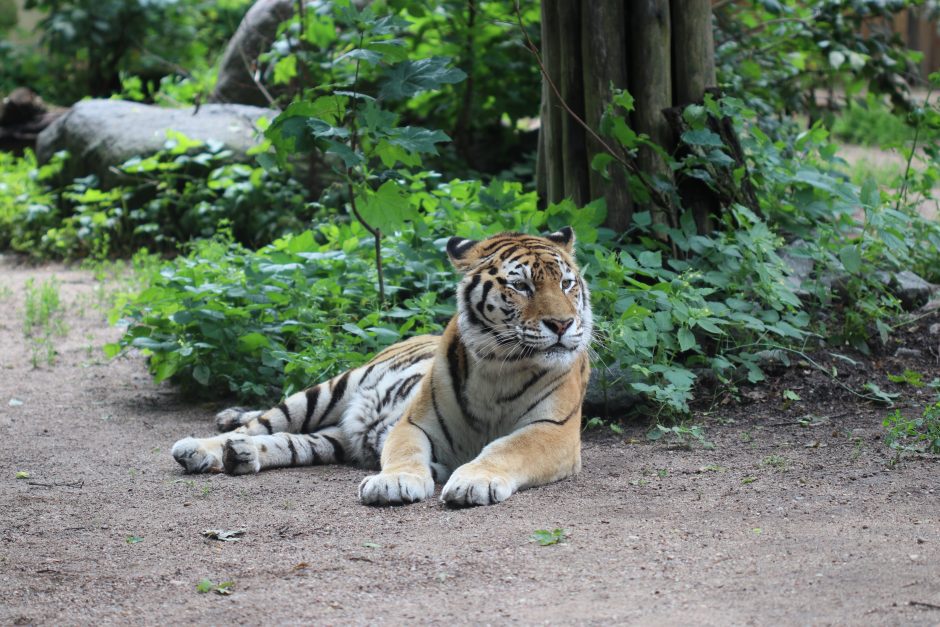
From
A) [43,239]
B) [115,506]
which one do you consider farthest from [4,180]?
[115,506]

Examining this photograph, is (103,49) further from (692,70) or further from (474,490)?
(474,490)

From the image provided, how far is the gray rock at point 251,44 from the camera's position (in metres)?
10.9

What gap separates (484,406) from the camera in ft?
14.4

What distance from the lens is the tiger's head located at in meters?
4.15

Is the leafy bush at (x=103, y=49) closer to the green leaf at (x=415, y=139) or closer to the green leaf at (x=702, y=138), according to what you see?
the green leaf at (x=415, y=139)

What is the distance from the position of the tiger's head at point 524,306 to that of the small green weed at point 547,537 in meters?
0.85

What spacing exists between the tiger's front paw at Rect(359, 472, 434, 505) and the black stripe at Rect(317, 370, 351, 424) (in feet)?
3.55

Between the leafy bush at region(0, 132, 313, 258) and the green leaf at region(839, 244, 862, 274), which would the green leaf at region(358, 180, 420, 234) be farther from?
the leafy bush at region(0, 132, 313, 258)

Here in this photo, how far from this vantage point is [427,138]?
5.18 meters

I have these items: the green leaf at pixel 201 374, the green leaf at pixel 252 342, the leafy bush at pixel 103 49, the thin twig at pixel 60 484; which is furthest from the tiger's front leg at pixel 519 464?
the leafy bush at pixel 103 49

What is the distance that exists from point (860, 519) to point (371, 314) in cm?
282

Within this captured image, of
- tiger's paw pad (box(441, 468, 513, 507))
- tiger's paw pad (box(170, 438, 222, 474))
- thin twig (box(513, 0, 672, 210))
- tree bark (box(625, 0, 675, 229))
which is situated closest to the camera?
tiger's paw pad (box(441, 468, 513, 507))

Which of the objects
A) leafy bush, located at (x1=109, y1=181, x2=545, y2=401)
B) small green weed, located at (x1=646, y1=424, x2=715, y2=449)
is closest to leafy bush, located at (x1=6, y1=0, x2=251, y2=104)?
leafy bush, located at (x1=109, y1=181, x2=545, y2=401)

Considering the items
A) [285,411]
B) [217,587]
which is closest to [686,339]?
[285,411]
